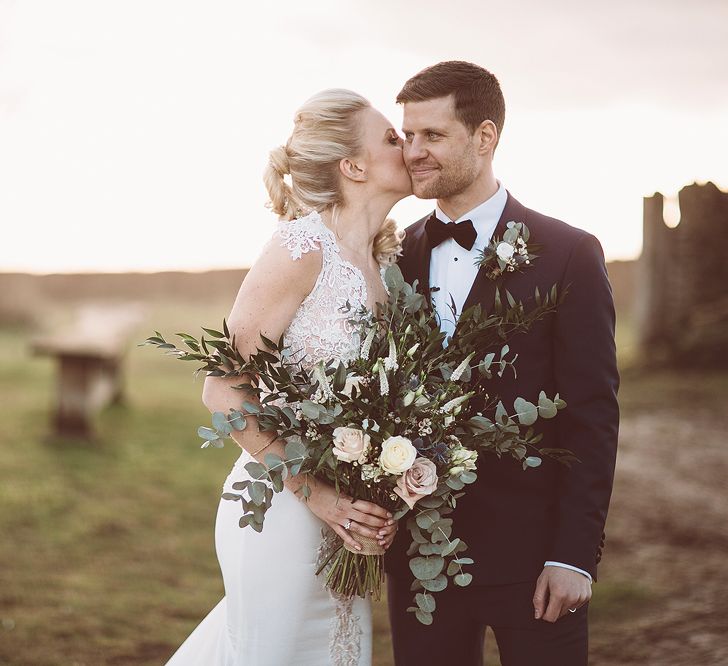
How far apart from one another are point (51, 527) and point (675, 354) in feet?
25.3

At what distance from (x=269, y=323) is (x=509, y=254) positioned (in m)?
0.74

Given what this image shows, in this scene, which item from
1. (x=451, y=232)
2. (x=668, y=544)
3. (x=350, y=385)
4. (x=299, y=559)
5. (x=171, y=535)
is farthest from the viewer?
(x=171, y=535)

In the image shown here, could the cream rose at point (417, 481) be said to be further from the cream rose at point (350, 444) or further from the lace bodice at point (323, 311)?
the lace bodice at point (323, 311)

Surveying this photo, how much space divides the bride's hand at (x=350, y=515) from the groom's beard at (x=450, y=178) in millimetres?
1011

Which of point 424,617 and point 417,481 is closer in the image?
point 417,481

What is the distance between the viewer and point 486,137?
2838 mm

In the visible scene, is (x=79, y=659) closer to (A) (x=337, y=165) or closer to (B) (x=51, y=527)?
(B) (x=51, y=527)

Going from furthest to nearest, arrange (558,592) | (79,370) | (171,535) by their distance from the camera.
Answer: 1. (79,370)
2. (171,535)
3. (558,592)

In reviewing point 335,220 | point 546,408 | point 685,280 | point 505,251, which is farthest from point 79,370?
point 685,280

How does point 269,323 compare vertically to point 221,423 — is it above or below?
above

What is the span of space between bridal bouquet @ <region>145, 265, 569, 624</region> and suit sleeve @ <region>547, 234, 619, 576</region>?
96mm

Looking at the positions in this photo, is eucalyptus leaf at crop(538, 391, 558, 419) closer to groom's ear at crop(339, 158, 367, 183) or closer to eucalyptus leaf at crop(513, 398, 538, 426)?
eucalyptus leaf at crop(513, 398, 538, 426)

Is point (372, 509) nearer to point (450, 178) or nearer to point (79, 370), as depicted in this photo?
point (450, 178)

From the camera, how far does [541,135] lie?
18.6ft
